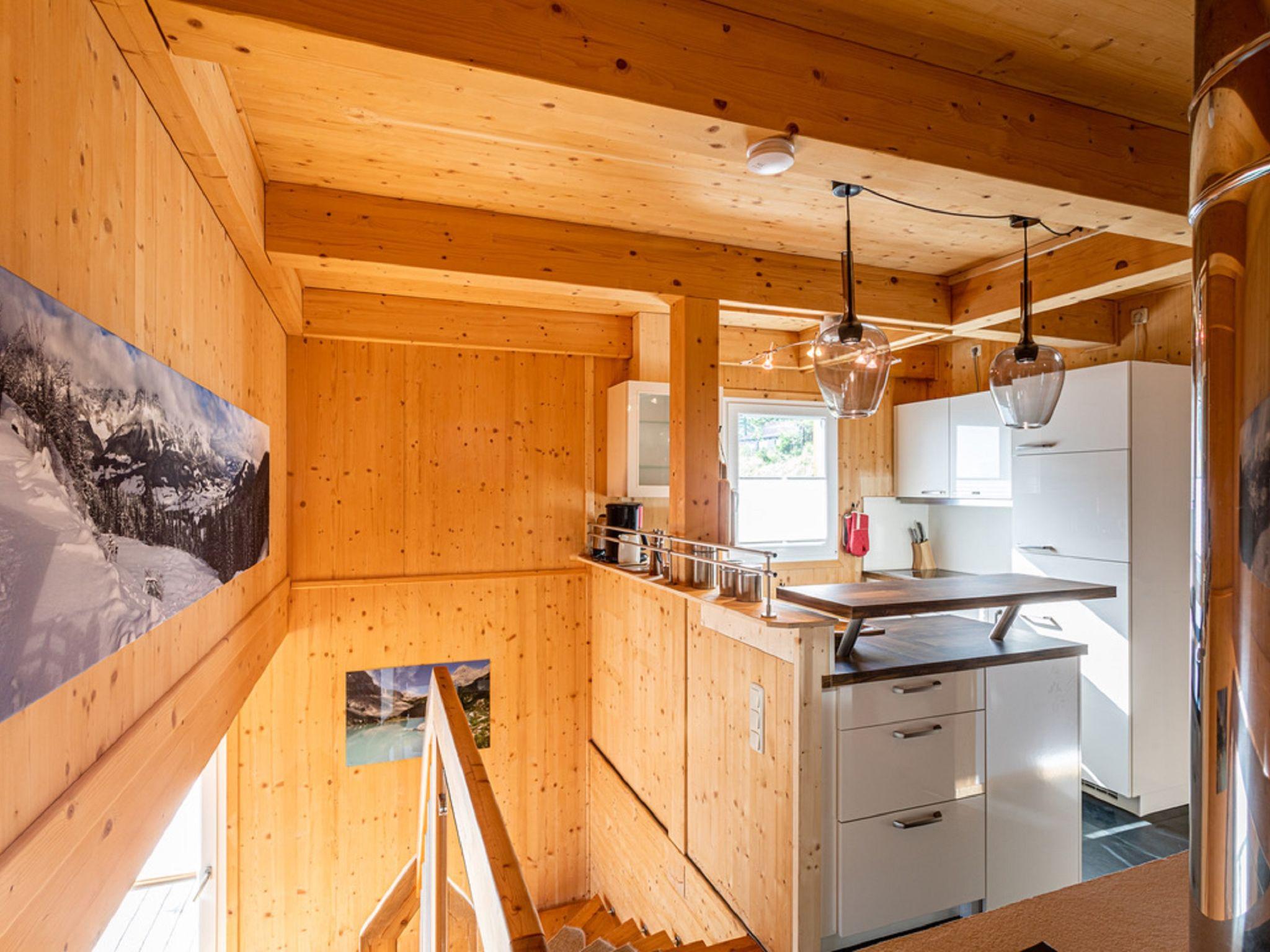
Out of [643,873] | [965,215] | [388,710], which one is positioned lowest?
[643,873]

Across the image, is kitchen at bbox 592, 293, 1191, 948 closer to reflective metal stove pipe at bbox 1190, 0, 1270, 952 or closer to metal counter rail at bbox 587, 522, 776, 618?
metal counter rail at bbox 587, 522, 776, 618

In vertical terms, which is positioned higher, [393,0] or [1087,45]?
[1087,45]

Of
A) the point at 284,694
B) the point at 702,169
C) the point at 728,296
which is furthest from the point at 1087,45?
the point at 284,694

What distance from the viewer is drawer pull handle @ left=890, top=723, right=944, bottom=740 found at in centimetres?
226

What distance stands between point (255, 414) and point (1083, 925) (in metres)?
3.00

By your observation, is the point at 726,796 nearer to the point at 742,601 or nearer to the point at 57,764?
the point at 742,601

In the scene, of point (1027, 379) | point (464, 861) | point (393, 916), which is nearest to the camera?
point (464, 861)

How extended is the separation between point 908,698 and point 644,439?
2.06m

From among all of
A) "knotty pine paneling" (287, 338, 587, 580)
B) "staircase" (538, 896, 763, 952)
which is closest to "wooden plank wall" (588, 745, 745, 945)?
"staircase" (538, 896, 763, 952)

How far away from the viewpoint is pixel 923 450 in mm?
4961

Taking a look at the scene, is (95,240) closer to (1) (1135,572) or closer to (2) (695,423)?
(2) (695,423)

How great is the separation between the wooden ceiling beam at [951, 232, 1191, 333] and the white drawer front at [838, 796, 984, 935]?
7.16 ft

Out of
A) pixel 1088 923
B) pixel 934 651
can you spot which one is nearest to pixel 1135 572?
pixel 934 651

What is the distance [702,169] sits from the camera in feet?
7.72
